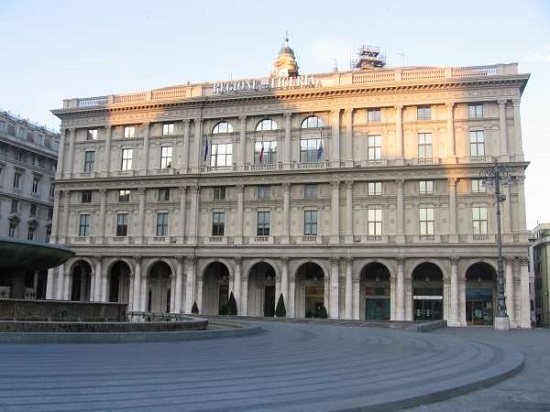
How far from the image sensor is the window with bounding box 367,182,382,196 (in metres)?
55.0

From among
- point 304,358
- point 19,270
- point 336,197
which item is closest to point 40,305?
point 19,270

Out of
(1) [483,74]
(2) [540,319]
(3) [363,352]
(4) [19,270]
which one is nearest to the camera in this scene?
(3) [363,352]

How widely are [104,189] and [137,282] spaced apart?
10.3 m

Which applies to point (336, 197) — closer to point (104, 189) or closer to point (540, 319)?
point (104, 189)

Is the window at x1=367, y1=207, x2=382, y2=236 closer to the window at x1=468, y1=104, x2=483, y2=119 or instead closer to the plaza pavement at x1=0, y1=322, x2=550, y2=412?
the window at x1=468, y1=104, x2=483, y2=119

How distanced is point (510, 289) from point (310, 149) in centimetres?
2107

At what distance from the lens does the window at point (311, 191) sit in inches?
2227

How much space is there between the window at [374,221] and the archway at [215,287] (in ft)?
48.7

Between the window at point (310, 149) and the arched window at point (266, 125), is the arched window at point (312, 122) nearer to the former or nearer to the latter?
the window at point (310, 149)

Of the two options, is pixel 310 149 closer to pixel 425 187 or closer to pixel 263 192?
pixel 263 192

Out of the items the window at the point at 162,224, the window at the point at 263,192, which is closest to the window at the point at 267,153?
the window at the point at 263,192

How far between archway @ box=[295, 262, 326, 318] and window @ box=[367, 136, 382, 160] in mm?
11011

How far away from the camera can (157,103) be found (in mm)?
61812

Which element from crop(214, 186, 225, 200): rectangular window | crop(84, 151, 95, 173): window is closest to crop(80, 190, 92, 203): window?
crop(84, 151, 95, 173): window
